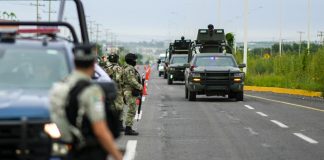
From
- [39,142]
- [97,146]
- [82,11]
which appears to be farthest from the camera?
[82,11]

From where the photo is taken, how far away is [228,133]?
15594 mm

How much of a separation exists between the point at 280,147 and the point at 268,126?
4.13 meters

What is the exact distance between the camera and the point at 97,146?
6.20 meters

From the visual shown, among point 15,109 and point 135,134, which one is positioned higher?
point 15,109

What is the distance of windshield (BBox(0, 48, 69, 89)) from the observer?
7969 millimetres

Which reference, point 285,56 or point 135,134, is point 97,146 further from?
point 285,56

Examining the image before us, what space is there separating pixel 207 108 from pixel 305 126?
6.33m

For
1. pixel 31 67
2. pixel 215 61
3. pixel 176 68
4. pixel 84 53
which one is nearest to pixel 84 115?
pixel 84 53

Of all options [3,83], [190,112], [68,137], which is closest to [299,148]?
[3,83]

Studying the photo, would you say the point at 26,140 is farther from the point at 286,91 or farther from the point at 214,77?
the point at 286,91

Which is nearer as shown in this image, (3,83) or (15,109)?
(15,109)

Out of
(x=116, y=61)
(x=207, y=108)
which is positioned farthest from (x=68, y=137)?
(x=207, y=108)

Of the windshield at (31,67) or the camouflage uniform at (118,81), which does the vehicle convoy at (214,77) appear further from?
the windshield at (31,67)

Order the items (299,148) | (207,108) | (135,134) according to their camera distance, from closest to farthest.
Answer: (299,148)
(135,134)
(207,108)
